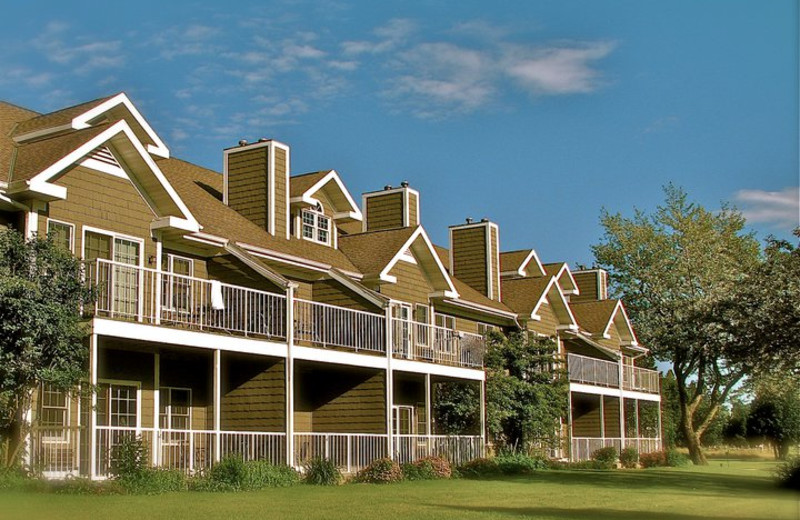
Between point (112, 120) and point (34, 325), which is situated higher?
point (112, 120)

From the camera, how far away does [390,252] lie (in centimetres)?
3152

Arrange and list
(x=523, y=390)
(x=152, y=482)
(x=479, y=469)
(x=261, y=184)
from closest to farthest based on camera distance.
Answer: (x=152, y=482)
(x=479, y=469)
(x=261, y=184)
(x=523, y=390)

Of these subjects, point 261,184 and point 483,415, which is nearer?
point 261,184

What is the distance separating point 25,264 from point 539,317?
84.5 ft

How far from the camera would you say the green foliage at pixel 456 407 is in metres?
33.9

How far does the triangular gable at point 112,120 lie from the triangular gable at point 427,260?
28.3 ft

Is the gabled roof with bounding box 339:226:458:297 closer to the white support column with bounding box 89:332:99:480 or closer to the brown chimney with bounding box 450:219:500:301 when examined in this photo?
the brown chimney with bounding box 450:219:500:301

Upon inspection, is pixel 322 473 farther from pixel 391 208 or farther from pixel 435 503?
pixel 391 208

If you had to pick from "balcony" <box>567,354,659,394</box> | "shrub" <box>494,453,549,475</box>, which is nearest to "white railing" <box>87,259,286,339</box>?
"shrub" <box>494,453,549,475</box>

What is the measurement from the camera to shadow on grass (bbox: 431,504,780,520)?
16.0 meters

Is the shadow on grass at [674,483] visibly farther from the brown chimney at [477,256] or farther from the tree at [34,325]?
the tree at [34,325]

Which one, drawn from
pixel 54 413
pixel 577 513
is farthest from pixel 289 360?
pixel 577 513

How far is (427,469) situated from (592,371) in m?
19.1

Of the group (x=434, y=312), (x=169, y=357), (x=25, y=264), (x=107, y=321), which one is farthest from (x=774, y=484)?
(x=25, y=264)
